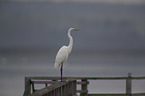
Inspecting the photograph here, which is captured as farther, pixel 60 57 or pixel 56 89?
pixel 60 57

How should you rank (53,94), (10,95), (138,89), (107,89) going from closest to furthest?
(53,94) → (10,95) → (138,89) → (107,89)

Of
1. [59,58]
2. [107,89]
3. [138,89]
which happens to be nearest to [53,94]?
[59,58]

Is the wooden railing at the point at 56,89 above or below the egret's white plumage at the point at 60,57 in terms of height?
below

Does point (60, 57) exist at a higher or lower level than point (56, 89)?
higher

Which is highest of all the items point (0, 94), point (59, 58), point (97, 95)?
point (59, 58)

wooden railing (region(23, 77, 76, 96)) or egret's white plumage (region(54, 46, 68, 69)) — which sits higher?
egret's white plumage (region(54, 46, 68, 69))

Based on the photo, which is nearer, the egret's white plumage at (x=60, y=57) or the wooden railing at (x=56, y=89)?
the wooden railing at (x=56, y=89)

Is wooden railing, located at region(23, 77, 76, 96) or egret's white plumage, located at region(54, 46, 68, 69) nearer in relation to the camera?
wooden railing, located at region(23, 77, 76, 96)

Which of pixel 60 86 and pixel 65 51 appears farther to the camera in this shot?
pixel 65 51

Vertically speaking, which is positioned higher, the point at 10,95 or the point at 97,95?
the point at 97,95

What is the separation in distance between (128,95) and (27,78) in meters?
3.18

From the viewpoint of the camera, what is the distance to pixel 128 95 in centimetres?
925

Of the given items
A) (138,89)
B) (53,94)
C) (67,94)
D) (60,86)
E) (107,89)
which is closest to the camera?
(53,94)

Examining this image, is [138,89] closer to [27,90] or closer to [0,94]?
[0,94]
